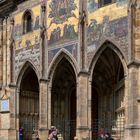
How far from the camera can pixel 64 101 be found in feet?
103

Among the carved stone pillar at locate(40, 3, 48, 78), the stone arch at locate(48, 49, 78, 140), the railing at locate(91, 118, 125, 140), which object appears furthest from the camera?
the stone arch at locate(48, 49, 78, 140)

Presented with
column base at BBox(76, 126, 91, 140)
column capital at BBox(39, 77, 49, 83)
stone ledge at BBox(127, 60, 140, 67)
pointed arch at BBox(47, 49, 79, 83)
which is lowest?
column base at BBox(76, 126, 91, 140)

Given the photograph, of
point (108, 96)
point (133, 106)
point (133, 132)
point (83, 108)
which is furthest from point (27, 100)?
point (133, 132)

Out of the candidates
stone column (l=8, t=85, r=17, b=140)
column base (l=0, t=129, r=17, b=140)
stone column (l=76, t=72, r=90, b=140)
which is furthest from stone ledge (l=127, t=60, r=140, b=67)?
column base (l=0, t=129, r=17, b=140)

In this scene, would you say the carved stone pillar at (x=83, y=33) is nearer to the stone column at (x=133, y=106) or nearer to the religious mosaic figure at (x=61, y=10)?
the religious mosaic figure at (x=61, y=10)

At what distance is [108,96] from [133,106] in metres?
6.81

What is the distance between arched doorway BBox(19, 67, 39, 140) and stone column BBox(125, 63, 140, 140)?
9.44 m

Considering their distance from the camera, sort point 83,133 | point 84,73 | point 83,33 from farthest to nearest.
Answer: point 83,33
point 84,73
point 83,133

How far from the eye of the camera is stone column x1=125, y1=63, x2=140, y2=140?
2228 cm

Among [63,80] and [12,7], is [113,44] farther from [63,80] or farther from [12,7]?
[12,7]

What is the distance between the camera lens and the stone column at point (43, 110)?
27734 millimetres

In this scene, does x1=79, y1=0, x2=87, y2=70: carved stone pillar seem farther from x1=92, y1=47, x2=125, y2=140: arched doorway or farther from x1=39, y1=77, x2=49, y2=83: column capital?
x1=39, y1=77, x2=49, y2=83: column capital

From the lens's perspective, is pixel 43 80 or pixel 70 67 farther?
pixel 70 67

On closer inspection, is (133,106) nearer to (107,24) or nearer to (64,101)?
(107,24)
